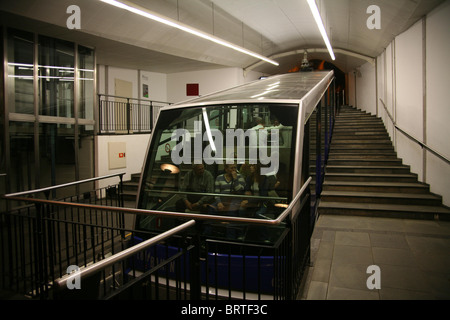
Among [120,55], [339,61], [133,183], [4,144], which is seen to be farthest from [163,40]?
[339,61]

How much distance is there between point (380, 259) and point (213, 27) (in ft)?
29.1

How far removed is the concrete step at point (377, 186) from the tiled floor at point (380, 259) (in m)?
1.16

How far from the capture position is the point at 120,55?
408 inches

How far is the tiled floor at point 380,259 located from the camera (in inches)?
133

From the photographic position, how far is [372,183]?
23.6 ft

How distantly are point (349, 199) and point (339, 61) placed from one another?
37.8 ft

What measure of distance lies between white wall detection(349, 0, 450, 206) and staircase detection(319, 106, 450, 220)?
0.28m

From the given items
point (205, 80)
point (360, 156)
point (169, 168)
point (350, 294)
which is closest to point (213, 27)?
point (205, 80)

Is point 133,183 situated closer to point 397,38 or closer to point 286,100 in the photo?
point 286,100
